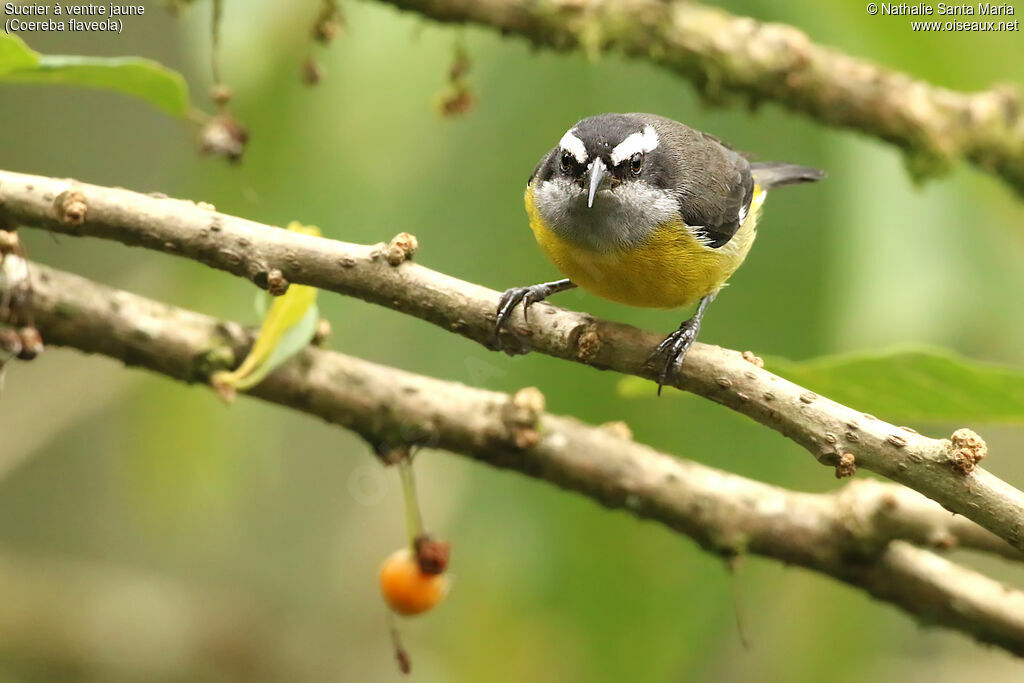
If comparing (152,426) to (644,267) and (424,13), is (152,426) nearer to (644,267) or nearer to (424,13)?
(424,13)

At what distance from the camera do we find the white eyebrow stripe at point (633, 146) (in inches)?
116

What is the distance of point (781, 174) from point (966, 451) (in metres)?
2.00

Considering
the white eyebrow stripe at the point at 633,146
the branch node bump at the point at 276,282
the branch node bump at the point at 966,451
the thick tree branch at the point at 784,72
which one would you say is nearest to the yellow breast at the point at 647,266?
the white eyebrow stripe at the point at 633,146

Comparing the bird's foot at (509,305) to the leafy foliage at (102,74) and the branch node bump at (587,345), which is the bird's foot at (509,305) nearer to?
the branch node bump at (587,345)

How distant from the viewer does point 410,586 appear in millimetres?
2730

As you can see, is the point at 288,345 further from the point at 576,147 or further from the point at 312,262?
the point at 576,147

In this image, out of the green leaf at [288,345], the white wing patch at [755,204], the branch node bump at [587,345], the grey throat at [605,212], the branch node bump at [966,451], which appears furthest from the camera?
the white wing patch at [755,204]

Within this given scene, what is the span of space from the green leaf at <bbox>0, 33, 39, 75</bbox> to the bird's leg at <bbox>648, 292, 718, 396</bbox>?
153cm

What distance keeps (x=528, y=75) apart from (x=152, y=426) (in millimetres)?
2177

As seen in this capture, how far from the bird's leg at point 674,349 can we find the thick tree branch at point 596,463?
457mm

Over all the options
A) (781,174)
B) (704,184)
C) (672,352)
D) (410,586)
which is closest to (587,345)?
(672,352)

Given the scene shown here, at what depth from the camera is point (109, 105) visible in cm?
684

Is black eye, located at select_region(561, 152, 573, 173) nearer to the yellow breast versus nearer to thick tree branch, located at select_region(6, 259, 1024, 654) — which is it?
the yellow breast

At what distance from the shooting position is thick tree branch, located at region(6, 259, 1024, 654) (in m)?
2.76
